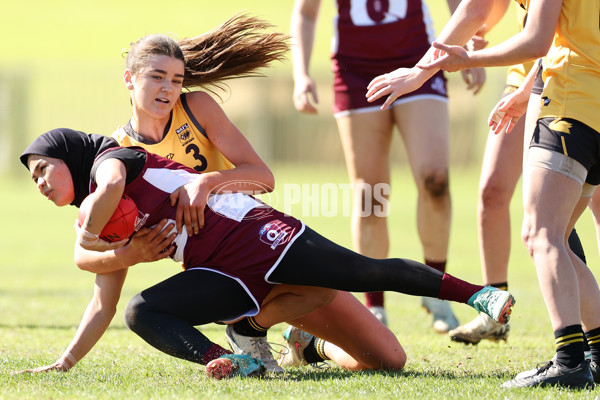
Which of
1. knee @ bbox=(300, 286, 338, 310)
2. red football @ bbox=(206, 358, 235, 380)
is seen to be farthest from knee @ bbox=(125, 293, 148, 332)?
knee @ bbox=(300, 286, 338, 310)

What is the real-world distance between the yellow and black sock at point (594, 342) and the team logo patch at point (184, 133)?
2064 millimetres

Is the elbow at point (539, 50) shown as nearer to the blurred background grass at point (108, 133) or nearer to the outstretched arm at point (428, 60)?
the outstretched arm at point (428, 60)

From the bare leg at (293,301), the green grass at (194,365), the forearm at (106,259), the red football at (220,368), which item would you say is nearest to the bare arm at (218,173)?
the forearm at (106,259)

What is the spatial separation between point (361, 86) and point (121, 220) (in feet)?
8.10

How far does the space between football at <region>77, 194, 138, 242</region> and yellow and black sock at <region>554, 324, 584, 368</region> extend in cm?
183

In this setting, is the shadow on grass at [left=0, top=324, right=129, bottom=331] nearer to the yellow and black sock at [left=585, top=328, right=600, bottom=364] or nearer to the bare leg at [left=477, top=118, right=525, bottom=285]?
the bare leg at [left=477, top=118, right=525, bottom=285]

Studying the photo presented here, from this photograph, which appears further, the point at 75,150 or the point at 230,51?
the point at 230,51

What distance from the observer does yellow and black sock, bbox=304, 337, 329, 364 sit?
15.1ft

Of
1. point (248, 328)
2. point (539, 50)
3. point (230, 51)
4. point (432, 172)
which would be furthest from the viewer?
point (432, 172)

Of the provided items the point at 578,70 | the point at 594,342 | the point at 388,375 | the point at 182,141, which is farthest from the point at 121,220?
the point at 594,342

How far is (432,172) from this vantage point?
5.76 meters

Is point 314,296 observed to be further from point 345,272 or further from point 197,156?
point 197,156

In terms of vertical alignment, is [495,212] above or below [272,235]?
below

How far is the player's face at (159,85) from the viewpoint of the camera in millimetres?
4352
